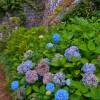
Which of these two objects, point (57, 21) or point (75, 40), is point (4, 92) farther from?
point (57, 21)

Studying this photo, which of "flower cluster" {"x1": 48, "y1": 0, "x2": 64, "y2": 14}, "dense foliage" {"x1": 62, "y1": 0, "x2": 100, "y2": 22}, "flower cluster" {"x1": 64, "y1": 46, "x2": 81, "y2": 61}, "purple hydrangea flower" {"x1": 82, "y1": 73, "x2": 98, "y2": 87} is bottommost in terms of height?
"flower cluster" {"x1": 48, "y1": 0, "x2": 64, "y2": 14}

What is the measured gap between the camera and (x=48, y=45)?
224 inches

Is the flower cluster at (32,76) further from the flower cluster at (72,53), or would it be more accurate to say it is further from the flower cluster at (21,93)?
the flower cluster at (72,53)

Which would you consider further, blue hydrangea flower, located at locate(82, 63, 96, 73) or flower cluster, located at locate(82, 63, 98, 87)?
blue hydrangea flower, located at locate(82, 63, 96, 73)

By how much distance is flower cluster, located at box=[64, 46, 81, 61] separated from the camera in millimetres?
5125

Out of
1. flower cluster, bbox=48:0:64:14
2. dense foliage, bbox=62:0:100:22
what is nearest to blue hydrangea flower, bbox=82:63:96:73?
dense foliage, bbox=62:0:100:22

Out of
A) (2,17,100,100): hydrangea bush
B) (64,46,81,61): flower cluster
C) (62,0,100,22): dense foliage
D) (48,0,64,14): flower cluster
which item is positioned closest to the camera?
(2,17,100,100): hydrangea bush

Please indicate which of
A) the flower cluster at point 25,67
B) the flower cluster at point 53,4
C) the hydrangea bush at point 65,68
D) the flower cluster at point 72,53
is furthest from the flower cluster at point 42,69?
the flower cluster at point 53,4

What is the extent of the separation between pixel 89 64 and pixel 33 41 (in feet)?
6.69

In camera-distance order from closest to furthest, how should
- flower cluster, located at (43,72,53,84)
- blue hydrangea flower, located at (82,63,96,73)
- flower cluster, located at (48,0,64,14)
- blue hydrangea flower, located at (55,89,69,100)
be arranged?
blue hydrangea flower, located at (55,89,69,100)
blue hydrangea flower, located at (82,63,96,73)
flower cluster, located at (43,72,53,84)
flower cluster, located at (48,0,64,14)

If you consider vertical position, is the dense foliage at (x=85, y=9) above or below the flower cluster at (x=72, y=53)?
below

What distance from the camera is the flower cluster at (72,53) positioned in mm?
5125

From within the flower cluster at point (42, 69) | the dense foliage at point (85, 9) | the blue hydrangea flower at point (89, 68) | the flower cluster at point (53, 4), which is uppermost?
the blue hydrangea flower at point (89, 68)

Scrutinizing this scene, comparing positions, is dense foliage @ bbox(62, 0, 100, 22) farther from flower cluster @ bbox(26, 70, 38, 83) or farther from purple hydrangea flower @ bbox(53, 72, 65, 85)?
purple hydrangea flower @ bbox(53, 72, 65, 85)
